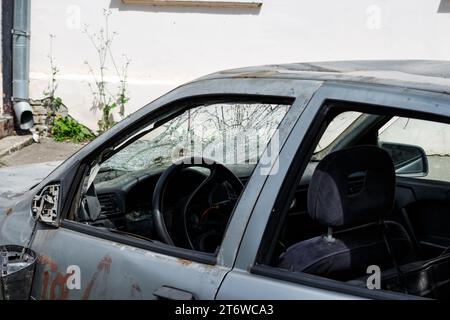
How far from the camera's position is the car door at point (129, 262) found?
A: 6.79 ft

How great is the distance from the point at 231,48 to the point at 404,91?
19.2 feet

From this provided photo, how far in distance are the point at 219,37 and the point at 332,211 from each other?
5.76 metres

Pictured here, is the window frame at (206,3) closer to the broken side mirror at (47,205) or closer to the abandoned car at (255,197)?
the abandoned car at (255,197)

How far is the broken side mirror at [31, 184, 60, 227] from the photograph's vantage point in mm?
2600

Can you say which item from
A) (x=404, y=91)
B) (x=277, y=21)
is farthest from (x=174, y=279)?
(x=277, y=21)

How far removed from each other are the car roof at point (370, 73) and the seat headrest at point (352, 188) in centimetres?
26

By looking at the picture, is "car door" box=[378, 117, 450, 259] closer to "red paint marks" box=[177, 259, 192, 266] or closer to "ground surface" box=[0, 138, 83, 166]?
"red paint marks" box=[177, 259, 192, 266]

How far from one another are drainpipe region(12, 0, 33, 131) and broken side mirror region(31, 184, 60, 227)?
17.8ft

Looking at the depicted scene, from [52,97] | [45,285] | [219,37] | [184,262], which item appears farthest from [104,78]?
[184,262]

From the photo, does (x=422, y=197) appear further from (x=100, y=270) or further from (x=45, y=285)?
(x=45, y=285)

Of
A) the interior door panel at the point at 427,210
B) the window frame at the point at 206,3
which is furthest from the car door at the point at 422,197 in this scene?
the window frame at the point at 206,3

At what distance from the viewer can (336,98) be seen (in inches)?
79.6

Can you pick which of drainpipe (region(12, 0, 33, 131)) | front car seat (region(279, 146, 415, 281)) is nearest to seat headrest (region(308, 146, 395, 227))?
front car seat (region(279, 146, 415, 281))

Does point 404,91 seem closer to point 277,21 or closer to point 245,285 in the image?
point 245,285
